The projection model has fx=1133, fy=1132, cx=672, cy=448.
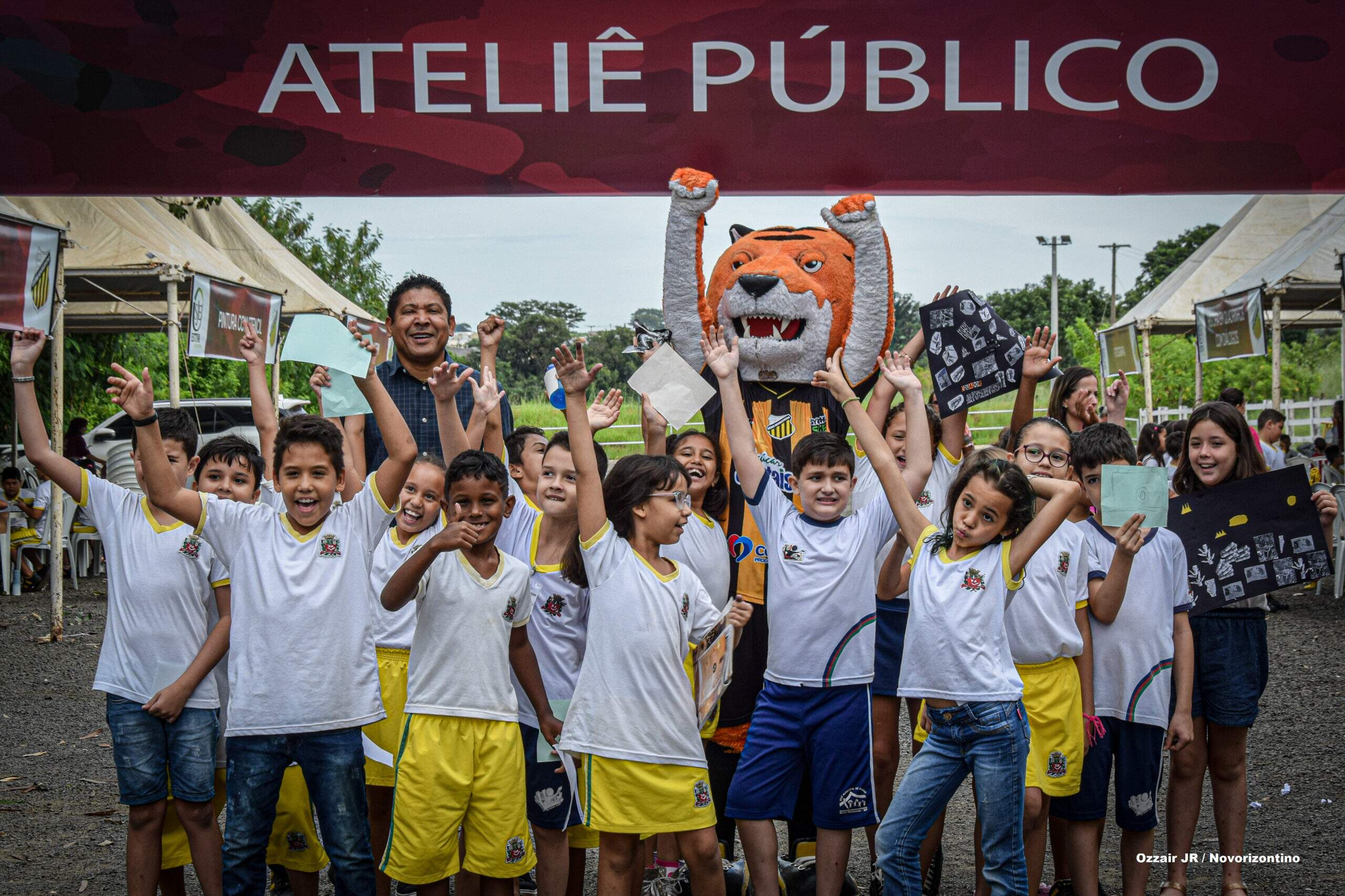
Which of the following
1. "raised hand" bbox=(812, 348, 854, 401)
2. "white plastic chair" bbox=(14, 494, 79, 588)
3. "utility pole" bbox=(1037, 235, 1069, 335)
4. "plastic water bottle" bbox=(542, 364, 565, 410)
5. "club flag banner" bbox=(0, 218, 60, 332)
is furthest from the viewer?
"utility pole" bbox=(1037, 235, 1069, 335)

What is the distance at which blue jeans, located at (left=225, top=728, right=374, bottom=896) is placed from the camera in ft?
11.2

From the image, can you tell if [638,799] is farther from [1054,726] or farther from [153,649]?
[153,649]

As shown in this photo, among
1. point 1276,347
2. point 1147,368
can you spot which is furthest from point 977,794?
point 1147,368

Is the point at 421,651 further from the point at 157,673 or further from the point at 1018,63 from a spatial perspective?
the point at 1018,63

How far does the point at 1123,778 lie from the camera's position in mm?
4012

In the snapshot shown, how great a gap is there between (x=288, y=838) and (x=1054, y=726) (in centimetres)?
261

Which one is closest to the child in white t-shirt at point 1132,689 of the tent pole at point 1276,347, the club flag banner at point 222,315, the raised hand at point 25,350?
the raised hand at point 25,350

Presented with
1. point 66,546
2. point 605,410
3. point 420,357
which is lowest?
point 66,546

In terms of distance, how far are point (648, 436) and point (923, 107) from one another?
152cm

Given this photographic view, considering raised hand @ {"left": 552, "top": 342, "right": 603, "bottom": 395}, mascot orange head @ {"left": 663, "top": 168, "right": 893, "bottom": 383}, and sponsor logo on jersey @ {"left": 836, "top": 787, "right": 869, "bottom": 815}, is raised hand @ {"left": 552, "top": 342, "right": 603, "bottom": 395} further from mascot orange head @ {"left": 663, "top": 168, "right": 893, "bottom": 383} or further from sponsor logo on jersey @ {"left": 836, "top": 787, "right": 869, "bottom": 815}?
sponsor logo on jersey @ {"left": 836, "top": 787, "right": 869, "bottom": 815}

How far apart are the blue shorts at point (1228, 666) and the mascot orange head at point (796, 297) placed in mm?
1720

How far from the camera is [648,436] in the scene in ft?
14.0

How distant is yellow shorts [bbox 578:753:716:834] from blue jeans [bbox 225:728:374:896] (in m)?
0.72

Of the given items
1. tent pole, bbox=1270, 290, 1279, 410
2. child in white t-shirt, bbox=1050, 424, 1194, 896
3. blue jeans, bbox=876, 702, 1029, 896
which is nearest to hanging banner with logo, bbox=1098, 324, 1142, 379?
tent pole, bbox=1270, 290, 1279, 410
